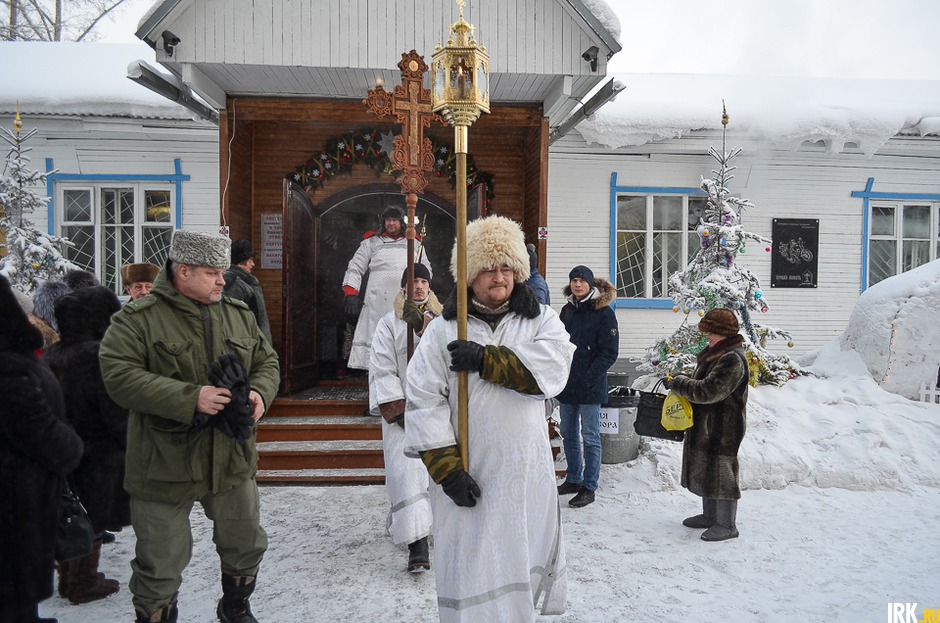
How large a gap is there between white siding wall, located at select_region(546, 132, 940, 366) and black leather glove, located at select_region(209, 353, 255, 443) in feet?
23.2

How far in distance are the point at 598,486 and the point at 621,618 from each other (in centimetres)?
232

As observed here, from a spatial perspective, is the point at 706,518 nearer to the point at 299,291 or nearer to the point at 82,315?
the point at 82,315

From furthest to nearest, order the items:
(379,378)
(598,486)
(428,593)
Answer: (598,486), (379,378), (428,593)

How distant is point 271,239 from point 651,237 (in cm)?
564

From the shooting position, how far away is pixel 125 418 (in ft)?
11.9

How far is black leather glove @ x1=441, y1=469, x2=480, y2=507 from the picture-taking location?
2.56m

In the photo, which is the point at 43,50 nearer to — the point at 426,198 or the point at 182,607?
the point at 426,198

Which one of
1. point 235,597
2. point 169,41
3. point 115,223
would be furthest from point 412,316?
point 115,223

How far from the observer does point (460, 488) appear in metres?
2.56

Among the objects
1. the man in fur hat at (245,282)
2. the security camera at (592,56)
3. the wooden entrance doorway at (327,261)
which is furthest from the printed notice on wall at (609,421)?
the security camera at (592,56)

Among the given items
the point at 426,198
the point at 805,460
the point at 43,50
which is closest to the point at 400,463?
the point at 805,460

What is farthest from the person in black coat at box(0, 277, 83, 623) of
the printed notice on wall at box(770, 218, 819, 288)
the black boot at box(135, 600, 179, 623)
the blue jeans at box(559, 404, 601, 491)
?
the printed notice on wall at box(770, 218, 819, 288)

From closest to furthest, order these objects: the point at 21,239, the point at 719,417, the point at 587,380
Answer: the point at 719,417, the point at 587,380, the point at 21,239

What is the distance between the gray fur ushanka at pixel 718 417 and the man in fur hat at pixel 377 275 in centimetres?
330
